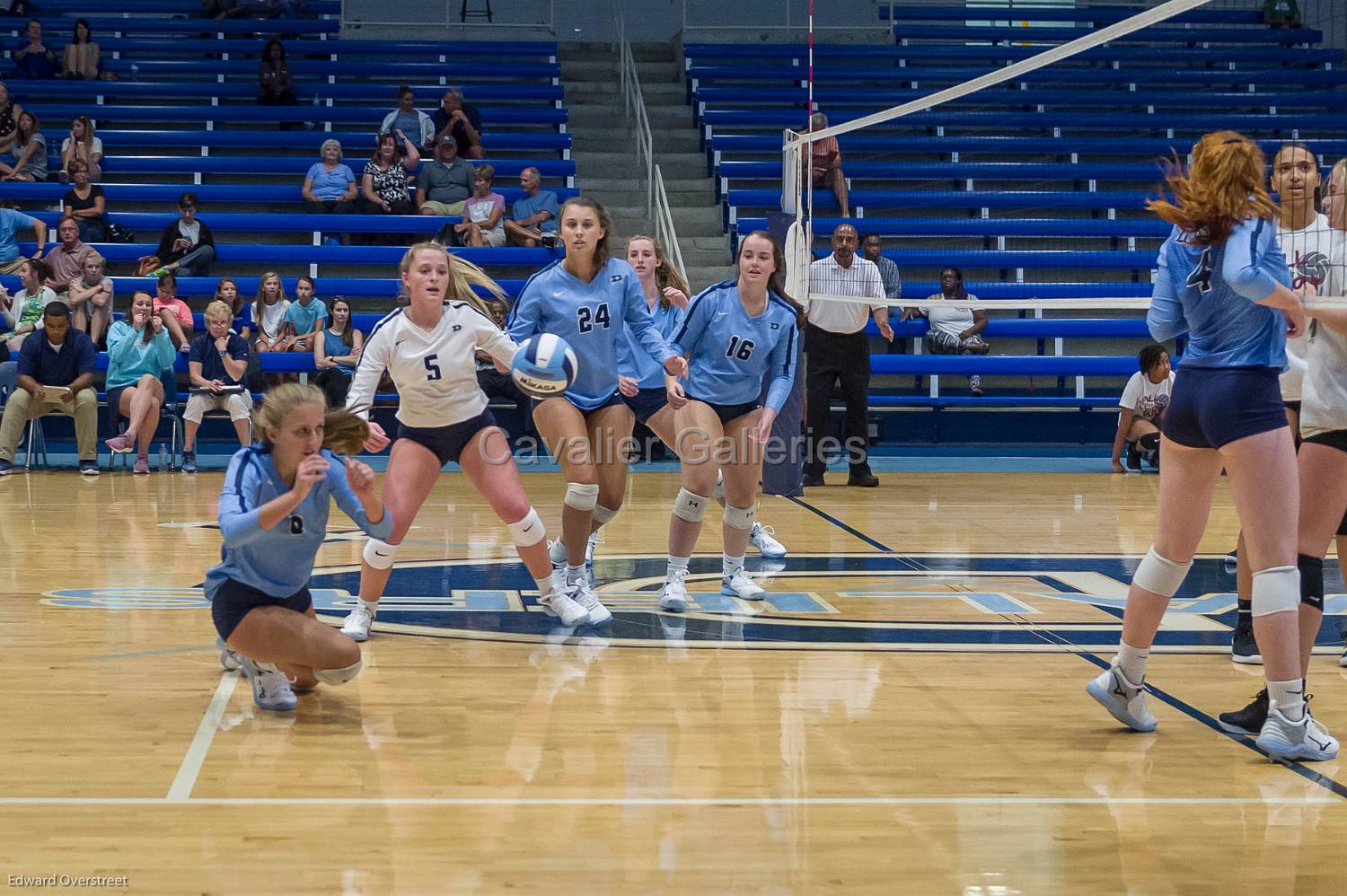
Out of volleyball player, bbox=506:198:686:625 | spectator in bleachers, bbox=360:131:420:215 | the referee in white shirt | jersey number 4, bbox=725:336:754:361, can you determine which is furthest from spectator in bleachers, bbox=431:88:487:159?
volleyball player, bbox=506:198:686:625

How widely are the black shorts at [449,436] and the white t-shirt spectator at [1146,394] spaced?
8.34m

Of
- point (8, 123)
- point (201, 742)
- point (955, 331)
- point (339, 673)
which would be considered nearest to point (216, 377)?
point (8, 123)

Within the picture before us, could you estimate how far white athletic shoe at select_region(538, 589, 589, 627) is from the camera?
18.3 ft

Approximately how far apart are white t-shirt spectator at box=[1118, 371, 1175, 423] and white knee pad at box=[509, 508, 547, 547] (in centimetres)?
812

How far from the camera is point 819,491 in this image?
10.9 meters

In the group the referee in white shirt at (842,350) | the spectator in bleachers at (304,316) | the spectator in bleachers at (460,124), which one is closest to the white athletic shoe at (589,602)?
the referee in white shirt at (842,350)

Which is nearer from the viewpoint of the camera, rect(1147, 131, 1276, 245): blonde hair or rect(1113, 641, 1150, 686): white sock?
rect(1147, 131, 1276, 245): blonde hair

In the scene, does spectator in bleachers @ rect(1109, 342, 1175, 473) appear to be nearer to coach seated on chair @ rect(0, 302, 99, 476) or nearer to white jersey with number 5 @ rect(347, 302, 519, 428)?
white jersey with number 5 @ rect(347, 302, 519, 428)

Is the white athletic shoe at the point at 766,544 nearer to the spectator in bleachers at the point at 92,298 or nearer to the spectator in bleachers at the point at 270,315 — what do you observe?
the spectator in bleachers at the point at 270,315

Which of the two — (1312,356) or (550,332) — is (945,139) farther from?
(1312,356)

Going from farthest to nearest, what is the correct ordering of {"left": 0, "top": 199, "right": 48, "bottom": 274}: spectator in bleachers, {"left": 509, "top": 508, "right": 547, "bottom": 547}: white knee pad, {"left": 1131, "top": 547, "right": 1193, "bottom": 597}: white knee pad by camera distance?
{"left": 0, "top": 199, "right": 48, "bottom": 274}: spectator in bleachers
{"left": 509, "top": 508, "right": 547, "bottom": 547}: white knee pad
{"left": 1131, "top": 547, "right": 1193, "bottom": 597}: white knee pad

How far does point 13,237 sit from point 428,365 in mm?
10505

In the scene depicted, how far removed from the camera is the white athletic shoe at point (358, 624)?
530 cm

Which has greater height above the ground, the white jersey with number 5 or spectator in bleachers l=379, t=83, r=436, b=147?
spectator in bleachers l=379, t=83, r=436, b=147
